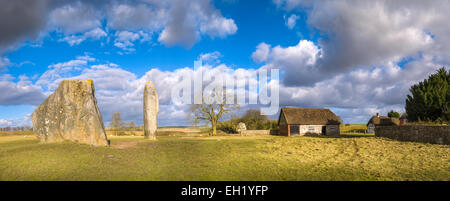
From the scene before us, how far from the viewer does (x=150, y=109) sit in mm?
20562

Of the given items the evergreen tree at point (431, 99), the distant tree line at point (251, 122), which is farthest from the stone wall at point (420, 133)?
the distant tree line at point (251, 122)

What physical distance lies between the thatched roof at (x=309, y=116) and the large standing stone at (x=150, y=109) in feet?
88.4

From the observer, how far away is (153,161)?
11914mm

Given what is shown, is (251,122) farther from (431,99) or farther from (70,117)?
(70,117)

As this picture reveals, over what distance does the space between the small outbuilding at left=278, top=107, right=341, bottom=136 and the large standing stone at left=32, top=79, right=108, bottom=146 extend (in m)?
32.7

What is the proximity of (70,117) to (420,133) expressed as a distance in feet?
95.7

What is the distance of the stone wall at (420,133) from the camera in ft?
66.0

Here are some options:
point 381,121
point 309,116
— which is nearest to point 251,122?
point 309,116

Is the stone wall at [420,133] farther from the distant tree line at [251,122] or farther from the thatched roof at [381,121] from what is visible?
the thatched roof at [381,121]
